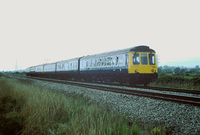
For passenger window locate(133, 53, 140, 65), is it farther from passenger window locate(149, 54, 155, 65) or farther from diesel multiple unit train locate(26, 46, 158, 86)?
passenger window locate(149, 54, 155, 65)

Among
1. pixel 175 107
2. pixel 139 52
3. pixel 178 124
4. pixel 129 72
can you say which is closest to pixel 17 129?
pixel 178 124

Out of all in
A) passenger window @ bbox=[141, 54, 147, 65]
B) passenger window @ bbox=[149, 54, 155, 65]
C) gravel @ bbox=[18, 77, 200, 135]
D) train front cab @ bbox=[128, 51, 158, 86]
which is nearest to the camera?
gravel @ bbox=[18, 77, 200, 135]

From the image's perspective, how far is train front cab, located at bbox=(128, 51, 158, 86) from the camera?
39.4 feet

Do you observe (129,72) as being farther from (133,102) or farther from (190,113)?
(190,113)

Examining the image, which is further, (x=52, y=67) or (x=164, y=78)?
(x=52, y=67)

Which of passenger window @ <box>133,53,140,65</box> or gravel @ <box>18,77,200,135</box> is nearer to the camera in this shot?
gravel @ <box>18,77,200,135</box>

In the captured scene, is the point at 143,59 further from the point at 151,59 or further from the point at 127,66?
Answer: the point at 127,66

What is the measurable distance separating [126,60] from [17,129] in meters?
9.63

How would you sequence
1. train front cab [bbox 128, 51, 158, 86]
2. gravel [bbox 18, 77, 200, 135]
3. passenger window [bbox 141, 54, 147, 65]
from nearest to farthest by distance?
1. gravel [bbox 18, 77, 200, 135]
2. train front cab [bbox 128, 51, 158, 86]
3. passenger window [bbox 141, 54, 147, 65]

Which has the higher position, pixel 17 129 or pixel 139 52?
pixel 139 52

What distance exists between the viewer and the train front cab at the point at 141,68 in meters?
12.0

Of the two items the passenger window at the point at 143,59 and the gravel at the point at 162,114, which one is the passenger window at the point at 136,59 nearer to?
the passenger window at the point at 143,59

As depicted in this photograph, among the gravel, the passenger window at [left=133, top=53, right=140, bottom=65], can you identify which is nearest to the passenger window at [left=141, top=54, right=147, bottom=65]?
the passenger window at [left=133, top=53, right=140, bottom=65]

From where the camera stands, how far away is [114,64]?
548 inches
